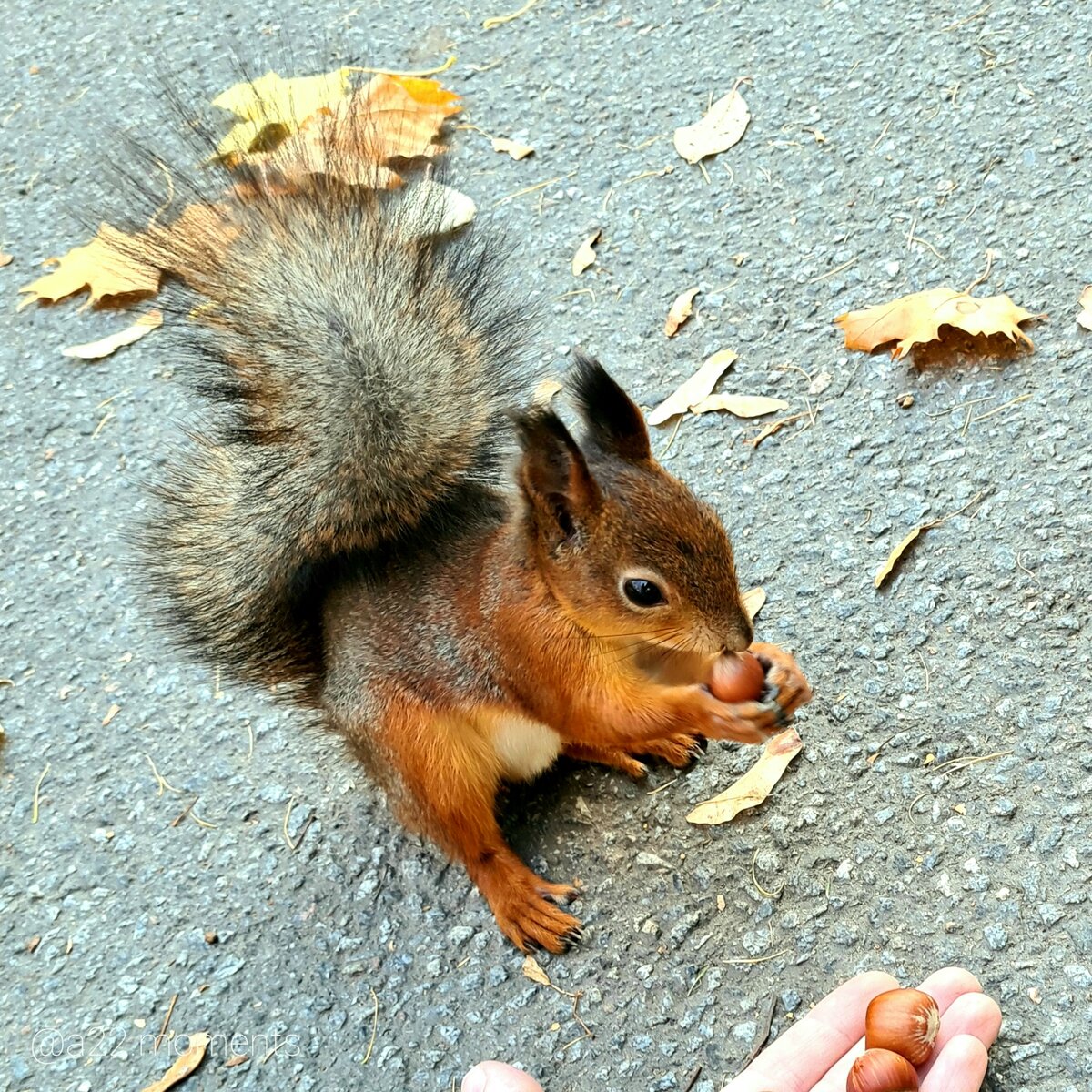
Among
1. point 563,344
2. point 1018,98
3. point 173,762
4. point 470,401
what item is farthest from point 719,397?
point 173,762

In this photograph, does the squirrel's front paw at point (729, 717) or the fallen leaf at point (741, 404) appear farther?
the fallen leaf at point (741, 404)

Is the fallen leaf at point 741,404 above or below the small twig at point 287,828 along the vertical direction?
above

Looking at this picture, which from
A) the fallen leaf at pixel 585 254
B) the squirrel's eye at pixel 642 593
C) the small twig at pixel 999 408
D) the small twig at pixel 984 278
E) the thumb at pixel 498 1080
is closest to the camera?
Result: the thumb at pixel 498 1080

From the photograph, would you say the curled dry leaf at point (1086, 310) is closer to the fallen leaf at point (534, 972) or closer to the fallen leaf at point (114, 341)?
the fallen leaf at point (534, 972)

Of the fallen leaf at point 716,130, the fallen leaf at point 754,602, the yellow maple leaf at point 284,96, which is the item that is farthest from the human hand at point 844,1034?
the fallen leaf at point 716,130

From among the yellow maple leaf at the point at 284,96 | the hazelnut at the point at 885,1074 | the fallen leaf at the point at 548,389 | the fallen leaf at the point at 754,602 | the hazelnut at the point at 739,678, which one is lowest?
the fallen leaf at the point at 754,602

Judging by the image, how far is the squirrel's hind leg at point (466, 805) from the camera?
1.77m

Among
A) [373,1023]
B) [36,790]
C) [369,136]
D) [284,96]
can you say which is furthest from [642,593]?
[284,96]

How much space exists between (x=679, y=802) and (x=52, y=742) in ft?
4.01

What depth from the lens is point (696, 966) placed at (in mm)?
1727

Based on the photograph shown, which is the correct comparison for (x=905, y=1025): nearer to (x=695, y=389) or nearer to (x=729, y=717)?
(x=729, y=717)

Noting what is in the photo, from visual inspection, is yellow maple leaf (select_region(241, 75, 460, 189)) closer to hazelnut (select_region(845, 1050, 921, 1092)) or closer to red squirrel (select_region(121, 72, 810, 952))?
red squirrel (select_region(121, 72, 810, 952))

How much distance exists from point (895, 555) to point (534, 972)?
3.04 ft

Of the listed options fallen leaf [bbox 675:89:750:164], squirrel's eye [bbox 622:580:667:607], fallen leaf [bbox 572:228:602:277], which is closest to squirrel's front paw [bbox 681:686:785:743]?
squirrel's eye [bbox 622:580:667:607]
